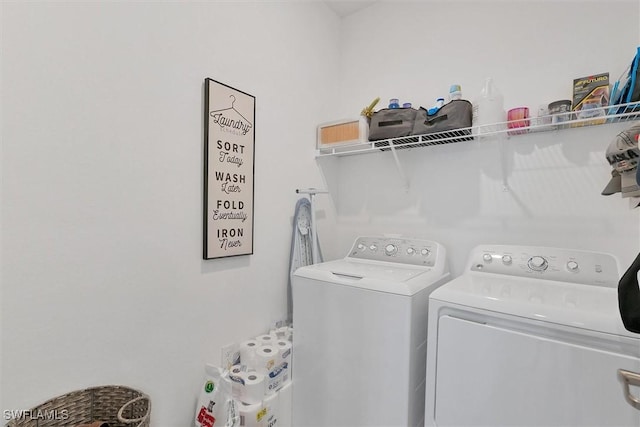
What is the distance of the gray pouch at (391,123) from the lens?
1.77m

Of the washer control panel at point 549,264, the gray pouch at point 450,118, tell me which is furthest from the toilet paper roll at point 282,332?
the gray pouch at point 450,118

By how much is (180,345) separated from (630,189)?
1.79 metres

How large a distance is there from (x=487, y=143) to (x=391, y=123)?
0.56 m

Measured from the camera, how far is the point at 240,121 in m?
1.59

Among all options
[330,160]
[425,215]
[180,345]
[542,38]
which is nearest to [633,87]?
[542,38]

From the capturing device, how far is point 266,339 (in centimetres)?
168

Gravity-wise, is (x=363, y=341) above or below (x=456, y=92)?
below

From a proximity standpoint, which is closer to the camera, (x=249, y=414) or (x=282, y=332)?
(x=249, y=414)

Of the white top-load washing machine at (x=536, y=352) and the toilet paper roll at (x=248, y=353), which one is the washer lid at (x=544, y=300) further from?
the toilet paper roll at (x=248, y=353)

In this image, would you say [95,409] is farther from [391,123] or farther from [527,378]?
[391,123]

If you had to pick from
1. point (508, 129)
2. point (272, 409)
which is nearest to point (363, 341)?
point (272, 409)

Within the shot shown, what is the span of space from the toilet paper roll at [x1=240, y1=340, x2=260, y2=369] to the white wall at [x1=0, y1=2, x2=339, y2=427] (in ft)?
0.27

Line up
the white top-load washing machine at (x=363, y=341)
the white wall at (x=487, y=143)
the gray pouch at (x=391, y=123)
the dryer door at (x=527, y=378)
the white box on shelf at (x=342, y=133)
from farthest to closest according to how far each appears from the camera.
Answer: the white box on shelf at (x=342, y=133), the gray pouch at (x=391, y=123), the white wall at (x=487, y=143), the white top-load washing machine at (x=363, y=341), the dryer door at (x=527, y=378)

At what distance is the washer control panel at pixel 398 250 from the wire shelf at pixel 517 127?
58cm
